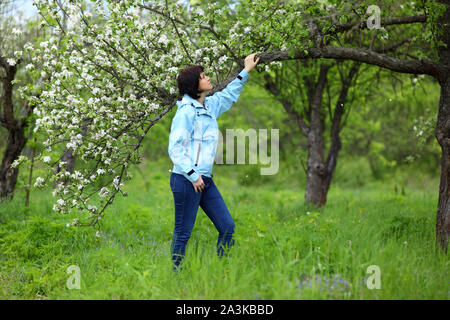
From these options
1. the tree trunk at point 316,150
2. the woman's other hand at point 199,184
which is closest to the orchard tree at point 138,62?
the woman's other hand at point 199,184

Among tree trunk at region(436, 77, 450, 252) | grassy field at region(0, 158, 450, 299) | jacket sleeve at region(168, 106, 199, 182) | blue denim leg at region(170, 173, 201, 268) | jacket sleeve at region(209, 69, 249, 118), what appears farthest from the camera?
tree trunk at region(436, 77, 450, 252)

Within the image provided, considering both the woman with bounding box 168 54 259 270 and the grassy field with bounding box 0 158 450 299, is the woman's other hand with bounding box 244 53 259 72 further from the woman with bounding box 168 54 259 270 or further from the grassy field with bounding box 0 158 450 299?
the grassy field with bounding box 0 158 450 299

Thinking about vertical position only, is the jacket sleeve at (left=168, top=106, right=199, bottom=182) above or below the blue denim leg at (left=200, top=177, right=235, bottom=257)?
above

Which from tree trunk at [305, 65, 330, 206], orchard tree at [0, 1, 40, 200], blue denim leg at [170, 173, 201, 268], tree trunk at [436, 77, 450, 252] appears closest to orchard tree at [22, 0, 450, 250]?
tree trunk at [436, 77, 450, 252]

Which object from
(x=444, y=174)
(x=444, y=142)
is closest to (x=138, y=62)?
(x=444, y=142)

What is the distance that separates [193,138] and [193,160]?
0.23 m

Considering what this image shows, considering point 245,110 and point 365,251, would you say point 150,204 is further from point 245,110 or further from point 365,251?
point 245,110

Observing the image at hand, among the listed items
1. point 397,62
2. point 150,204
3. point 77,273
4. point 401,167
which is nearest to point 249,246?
point 77,273

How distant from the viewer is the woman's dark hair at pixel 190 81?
4.23 metres

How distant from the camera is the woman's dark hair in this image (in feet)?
13.9

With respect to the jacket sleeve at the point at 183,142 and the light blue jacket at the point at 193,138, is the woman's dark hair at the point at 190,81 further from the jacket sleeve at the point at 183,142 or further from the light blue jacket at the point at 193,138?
the jacket sleeve at the point at 183,142

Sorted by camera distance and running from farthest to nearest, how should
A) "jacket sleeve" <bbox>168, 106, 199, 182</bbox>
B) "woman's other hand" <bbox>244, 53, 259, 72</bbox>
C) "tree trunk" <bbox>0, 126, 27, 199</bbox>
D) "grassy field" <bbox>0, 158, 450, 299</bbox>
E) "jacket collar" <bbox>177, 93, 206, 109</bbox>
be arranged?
"tree trunk" <bbox>0, 126, 27, 199</bbox> → "woman's other hand" <bbox>244, 53, 259, 72</bbox> → "jacket collar" <bbox>177, 93, 206, 109</bbox> → "jacket sleeve" <bbox>168, 106, 199, 182</bbox> → "grassy field" <bbox>0, 158, 450, 299</bbox>

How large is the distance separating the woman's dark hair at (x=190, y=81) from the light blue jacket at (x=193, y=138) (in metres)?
0.06

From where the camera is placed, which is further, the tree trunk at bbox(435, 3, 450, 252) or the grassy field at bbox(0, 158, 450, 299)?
the tree trunk at bbox(435, 3, 450, 252)
